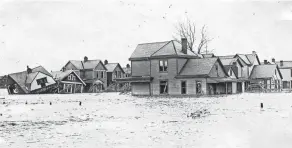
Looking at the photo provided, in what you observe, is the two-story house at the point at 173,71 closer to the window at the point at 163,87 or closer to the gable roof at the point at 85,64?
the window at the point at 163,87

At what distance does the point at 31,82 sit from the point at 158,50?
32.0 meters

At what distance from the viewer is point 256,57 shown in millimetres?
82000

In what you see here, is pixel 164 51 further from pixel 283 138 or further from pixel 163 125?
pixel 283 138

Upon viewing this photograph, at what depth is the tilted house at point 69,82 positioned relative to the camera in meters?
79.5

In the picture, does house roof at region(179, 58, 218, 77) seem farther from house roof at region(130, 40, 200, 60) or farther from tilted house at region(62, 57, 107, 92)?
tilted house at region(62, 57, 107, 92)

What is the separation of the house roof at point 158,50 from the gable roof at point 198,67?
1755 mm

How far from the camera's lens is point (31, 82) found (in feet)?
245

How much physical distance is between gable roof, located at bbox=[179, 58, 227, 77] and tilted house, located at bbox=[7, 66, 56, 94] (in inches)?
1388

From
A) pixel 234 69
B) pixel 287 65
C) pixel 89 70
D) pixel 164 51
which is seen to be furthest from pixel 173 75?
pixel 287 65

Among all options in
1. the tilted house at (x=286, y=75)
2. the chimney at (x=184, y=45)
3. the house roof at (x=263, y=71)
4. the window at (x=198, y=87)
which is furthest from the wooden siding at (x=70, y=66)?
the tilted house at (x=286, y=75)

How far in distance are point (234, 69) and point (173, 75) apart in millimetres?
20326

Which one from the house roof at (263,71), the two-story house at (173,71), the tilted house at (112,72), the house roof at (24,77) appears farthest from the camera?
the tilted house at (112,72)

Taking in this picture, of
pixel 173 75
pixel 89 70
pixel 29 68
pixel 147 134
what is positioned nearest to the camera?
pixel 147 134

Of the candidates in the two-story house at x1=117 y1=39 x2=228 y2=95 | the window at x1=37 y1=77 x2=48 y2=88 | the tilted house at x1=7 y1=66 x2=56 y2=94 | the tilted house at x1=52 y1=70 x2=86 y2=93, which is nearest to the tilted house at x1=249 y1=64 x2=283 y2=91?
the two-story house at x1=117 y1=39 x2=228 y2=95
